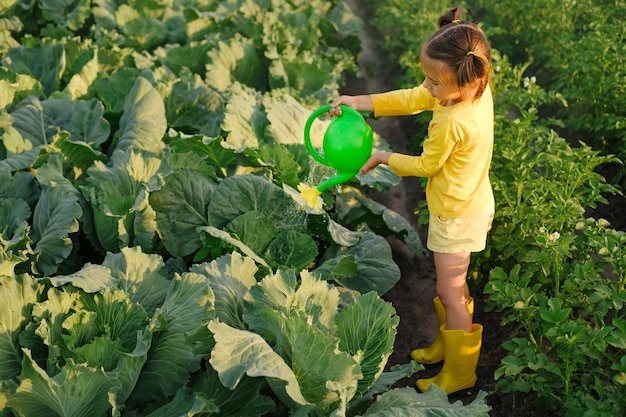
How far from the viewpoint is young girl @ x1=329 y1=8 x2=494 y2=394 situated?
3201mm

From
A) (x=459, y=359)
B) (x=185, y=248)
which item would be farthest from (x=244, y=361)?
(x=459, y=359)

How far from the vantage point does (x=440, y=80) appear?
10.6ft

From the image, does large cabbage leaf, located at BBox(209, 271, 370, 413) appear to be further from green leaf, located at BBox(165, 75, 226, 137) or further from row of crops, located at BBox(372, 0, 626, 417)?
green leaf, located at BBox(165, 75, 226, 137)

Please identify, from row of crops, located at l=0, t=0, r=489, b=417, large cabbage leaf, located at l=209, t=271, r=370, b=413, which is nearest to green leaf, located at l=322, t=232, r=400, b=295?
row of crops, located at l=0, t=0, r=489, b=417

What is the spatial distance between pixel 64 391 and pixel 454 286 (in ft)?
6.44

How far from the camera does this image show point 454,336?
379 centimetres

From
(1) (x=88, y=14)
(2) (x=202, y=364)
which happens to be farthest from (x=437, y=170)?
(1) (x=88, y=14)

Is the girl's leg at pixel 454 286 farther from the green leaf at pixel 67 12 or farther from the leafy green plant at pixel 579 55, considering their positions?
the green leaf at pixel 67 12

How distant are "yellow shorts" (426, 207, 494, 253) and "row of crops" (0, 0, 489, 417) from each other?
0.46 meters

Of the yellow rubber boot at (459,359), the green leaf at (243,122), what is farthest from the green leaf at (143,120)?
the yellow rubber boot at (459,359)

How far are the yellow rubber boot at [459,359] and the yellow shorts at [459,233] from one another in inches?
19.0

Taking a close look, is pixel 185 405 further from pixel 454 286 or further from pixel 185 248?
pixel 454 286

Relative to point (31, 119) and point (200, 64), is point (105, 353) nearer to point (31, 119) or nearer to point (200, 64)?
point (31, 119)

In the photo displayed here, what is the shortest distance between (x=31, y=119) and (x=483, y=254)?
3077 millimetres
